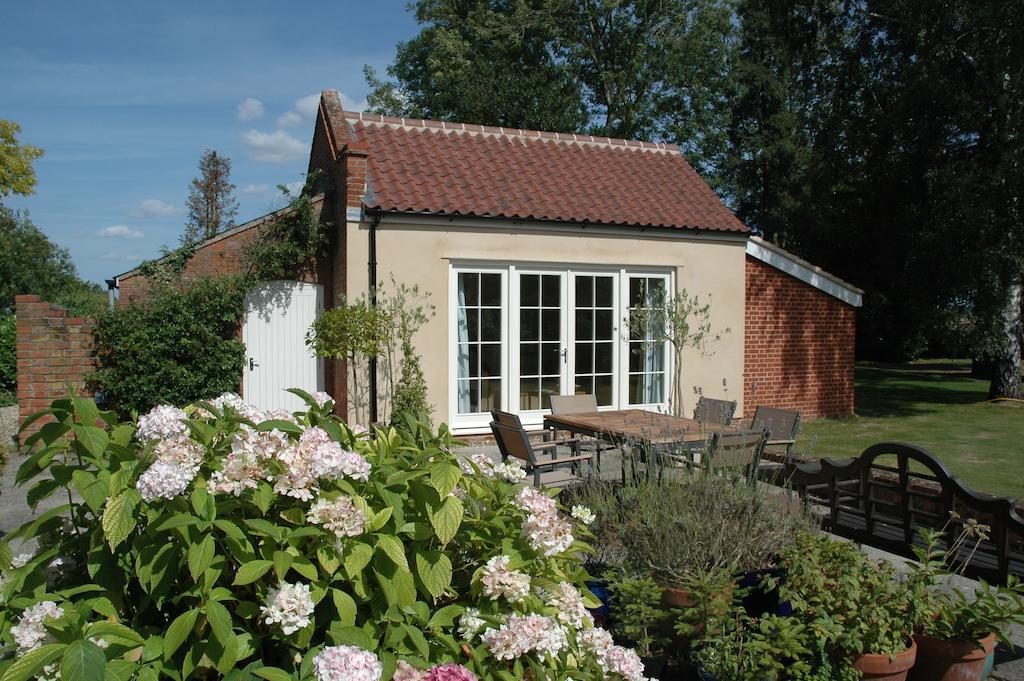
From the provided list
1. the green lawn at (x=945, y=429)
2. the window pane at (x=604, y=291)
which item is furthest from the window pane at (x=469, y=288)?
the green lawn at (x=945, y=429)

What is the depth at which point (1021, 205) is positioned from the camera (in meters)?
14.0

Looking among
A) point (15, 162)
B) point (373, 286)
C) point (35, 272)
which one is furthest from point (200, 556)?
point (35, 272)

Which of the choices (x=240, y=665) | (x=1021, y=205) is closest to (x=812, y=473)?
(x=240, y=665)

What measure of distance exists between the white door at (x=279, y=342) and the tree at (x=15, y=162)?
8925 millimetres

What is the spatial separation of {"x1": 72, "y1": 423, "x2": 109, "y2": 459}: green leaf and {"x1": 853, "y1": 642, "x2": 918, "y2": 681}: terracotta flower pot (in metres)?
2.73

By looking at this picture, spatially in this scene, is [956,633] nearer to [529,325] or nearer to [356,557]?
[356,557]

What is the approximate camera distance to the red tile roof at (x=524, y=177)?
35.4 ft

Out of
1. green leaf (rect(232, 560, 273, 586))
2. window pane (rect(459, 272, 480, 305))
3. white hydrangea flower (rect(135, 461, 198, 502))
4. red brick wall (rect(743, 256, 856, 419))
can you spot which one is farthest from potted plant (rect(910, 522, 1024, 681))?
red brick wall (rect(743, 256, 856, 419))

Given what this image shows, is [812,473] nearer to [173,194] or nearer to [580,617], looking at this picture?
[580,617]

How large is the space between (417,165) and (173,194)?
23.4m

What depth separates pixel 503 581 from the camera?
2.24 m

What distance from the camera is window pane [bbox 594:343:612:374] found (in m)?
11.5

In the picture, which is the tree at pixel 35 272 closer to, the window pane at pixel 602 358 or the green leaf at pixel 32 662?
the window pane at pixel 602 358

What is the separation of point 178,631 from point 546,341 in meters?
9.33
